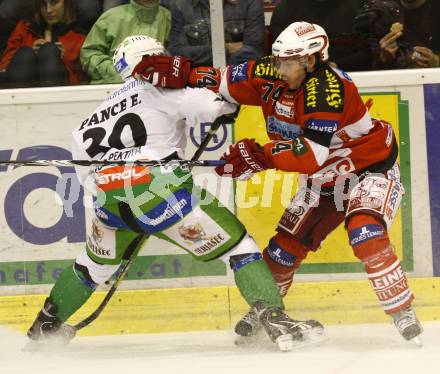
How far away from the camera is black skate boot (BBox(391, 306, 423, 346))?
4.62 meters

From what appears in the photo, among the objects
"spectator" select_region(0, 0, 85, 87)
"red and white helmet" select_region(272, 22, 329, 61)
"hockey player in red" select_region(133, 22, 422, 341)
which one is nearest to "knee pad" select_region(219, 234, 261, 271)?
"hockey player in red" select_region(133, 22, 422, 341)

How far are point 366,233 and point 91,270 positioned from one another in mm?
1244

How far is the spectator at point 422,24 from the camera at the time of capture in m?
5.58

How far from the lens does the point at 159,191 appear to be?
4.68 meters

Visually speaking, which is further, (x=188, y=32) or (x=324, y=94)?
(x=188, y=32)

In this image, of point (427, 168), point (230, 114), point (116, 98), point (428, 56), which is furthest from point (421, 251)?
point (116, 98)

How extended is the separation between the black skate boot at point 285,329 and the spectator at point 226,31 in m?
1.48

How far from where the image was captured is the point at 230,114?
4.92 meters

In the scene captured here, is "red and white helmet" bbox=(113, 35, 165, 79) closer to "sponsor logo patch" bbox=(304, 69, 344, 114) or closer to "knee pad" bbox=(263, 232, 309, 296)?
"sponsor logo patch" bbox=(304, 69, 344, 114)

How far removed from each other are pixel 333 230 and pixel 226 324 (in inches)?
28.4

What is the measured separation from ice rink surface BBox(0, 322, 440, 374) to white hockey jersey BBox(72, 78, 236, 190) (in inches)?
34.3

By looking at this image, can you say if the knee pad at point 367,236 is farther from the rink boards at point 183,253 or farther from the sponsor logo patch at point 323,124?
the rink boards at point 183,253

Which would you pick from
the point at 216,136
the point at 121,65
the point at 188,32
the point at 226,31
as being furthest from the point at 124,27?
the point at 121,65

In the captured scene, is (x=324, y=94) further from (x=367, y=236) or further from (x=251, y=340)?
(x=251, y=340)
